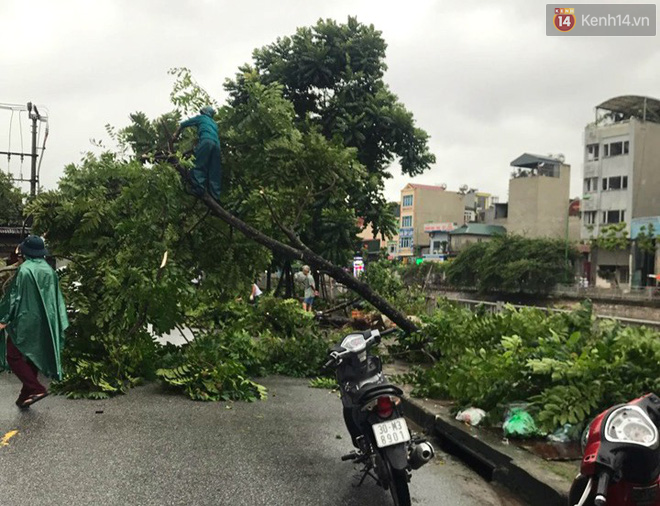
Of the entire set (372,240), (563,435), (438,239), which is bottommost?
(563,435)

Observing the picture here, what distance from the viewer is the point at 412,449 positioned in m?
4.08

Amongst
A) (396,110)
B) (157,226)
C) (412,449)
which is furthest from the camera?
(396,110)

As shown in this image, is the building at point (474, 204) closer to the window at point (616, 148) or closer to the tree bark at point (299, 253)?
the window at point (616, 148)

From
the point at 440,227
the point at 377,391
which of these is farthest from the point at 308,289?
the point at 440,227

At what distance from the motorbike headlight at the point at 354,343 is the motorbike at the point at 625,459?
1.92 m

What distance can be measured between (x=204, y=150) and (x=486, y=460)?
564 cm

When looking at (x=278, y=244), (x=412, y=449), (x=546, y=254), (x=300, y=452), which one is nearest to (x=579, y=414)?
(x=412, y=449)

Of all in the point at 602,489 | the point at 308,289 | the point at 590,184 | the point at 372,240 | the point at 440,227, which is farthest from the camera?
the point at 440,227

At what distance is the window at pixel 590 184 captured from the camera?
54.6m

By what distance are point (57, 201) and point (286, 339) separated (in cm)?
420

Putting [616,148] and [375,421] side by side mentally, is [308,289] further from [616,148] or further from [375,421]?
[616,148]

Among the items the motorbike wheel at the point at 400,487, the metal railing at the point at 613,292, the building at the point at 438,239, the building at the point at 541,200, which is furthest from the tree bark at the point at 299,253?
the building at the point at 438,239

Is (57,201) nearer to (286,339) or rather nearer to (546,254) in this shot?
(286,339)

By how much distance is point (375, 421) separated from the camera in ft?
13.0
